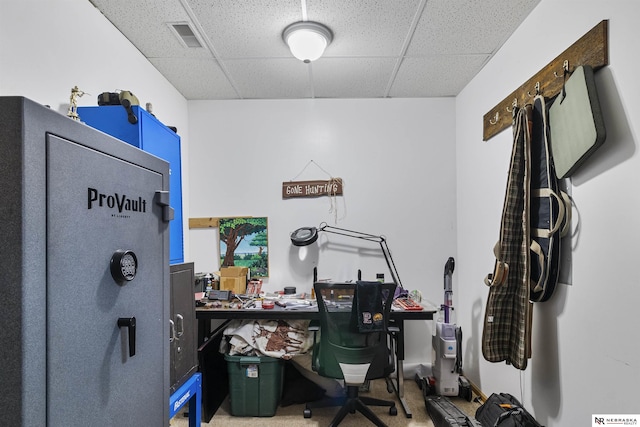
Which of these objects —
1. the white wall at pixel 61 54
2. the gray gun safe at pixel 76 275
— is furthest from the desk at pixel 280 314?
the white wall at pixel 61 54

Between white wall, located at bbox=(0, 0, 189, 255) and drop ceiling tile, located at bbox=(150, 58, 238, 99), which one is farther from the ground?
drop ceiling tile, located at bbox=(150, 58, 238, 99)

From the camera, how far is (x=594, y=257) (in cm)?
148

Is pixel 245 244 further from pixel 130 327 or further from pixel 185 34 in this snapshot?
pixel 130 327

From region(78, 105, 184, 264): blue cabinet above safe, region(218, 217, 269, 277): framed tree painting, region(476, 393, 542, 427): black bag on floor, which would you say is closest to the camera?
region(78, 105, 184, 264): blue cabinet above safe

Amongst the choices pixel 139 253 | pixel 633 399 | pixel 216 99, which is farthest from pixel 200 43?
pixel 633 399

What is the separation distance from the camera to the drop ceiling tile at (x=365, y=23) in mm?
1853

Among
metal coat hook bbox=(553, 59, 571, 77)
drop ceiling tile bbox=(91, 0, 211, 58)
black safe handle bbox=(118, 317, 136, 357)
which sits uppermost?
drop ceiling tile bbox=(91, 0, 211, 58)

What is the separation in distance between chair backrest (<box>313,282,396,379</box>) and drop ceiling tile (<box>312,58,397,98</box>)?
1645 millimetres

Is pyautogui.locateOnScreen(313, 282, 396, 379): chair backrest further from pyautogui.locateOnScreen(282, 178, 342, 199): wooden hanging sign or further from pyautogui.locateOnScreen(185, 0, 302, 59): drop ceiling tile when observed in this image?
pyautogui.locateOnScreen(185, 0, 302, 59): drop ceiling tile

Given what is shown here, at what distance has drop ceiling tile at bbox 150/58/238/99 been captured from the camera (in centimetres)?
245

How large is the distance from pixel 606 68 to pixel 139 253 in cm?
196

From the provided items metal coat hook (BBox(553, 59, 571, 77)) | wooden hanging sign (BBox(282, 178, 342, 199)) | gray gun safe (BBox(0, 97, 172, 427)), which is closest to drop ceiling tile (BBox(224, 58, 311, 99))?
wooden hanging sign (BBox(282, 178, 342, 199))

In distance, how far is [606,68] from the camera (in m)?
1.41

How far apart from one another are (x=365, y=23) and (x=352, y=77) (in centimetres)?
69
